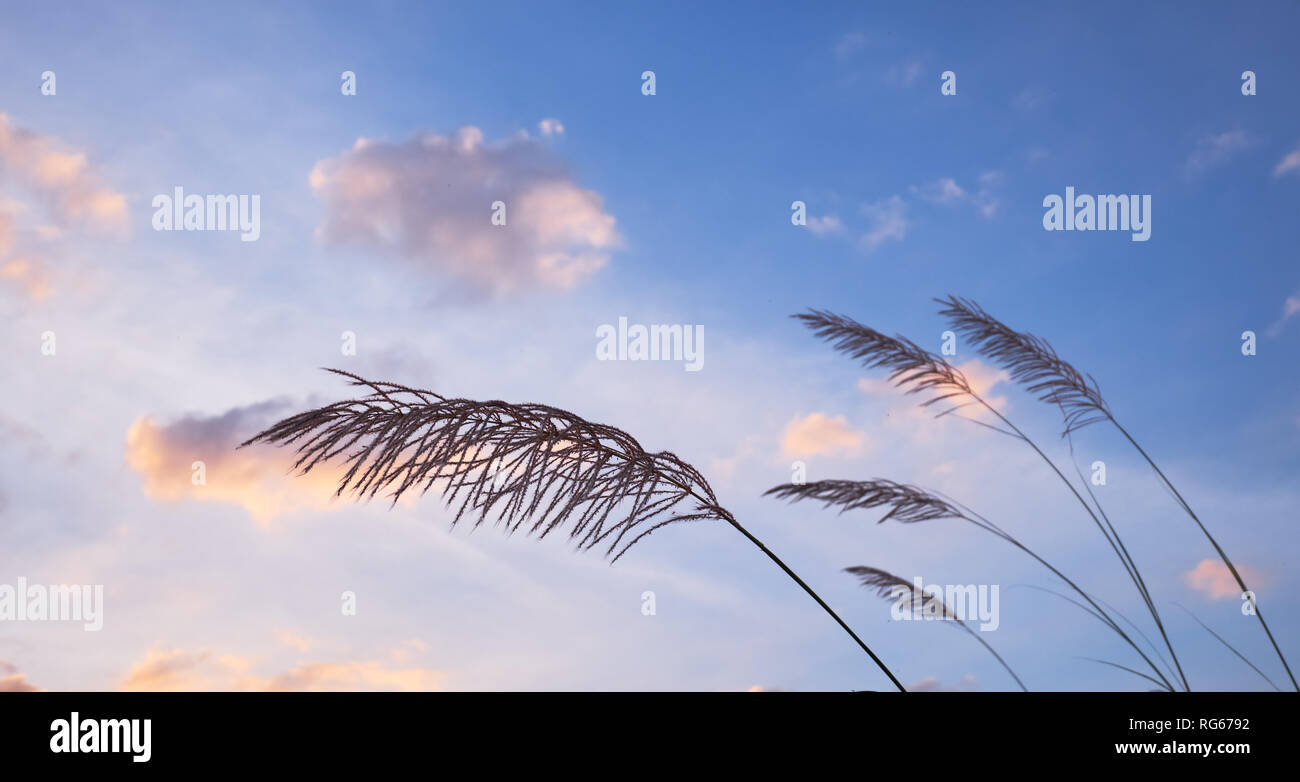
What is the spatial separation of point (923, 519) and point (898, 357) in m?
0.73

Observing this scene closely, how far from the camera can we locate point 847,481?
228cm

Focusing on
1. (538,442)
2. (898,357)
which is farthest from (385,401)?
(898,357)
